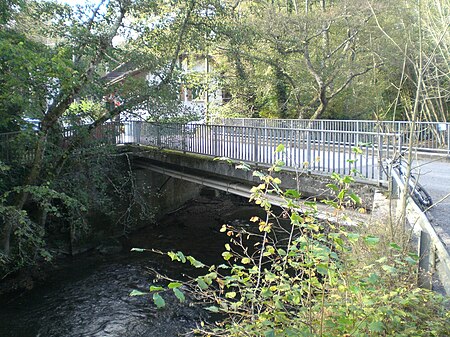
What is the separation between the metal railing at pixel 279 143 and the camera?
841 centimetres

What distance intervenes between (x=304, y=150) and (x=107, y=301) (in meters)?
5.87

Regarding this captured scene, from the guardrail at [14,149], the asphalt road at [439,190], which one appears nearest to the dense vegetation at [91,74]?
the guardrail at [14,149]

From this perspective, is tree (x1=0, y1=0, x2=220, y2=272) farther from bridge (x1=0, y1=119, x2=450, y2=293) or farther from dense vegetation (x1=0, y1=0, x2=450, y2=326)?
bridge (x1=0, y1=119, x2=450, y2=293)

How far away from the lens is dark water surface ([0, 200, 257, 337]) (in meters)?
8.23

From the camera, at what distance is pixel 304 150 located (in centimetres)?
923

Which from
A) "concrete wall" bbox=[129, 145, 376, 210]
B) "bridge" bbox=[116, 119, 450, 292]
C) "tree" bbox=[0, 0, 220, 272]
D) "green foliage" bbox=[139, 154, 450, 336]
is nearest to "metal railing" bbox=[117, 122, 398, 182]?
"bridge" bbox=[116, 119, 450, 292]

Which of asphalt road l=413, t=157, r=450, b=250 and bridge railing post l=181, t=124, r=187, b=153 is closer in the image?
asphalt road l=413, t=157, r=450, b=250

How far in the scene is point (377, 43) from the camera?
17.7 metres

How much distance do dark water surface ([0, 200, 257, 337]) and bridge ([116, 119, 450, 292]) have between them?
8.96ft

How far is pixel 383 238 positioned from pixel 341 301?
1639 mm

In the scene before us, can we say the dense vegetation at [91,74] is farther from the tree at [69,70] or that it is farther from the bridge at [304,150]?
the bridge at [304,150]

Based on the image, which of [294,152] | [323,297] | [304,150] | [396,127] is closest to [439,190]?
[304,150]

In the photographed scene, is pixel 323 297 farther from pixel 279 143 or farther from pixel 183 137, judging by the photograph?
pixel 183 137

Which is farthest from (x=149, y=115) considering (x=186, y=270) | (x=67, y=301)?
(x=67, y=301)
